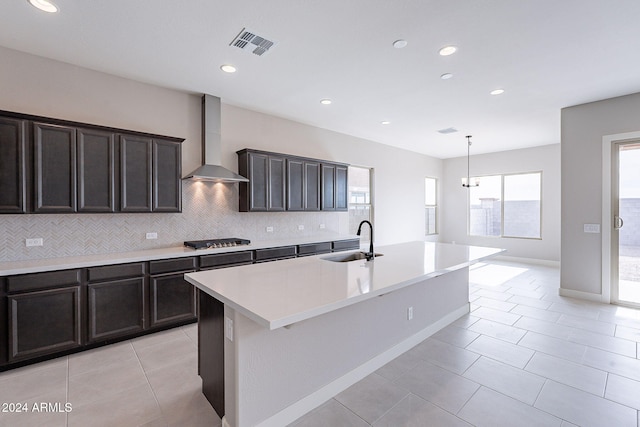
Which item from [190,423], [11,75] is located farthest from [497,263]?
[11,75]

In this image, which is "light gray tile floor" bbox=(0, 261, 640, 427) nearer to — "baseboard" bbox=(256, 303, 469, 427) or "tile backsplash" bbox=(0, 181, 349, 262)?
"baseboard" bbox=(256, 303, 469, 427)

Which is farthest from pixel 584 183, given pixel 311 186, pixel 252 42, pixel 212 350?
pixel 212 350

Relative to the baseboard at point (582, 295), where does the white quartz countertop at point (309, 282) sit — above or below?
above

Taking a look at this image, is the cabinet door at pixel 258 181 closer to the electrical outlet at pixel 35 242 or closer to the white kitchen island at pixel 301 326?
the white kitchen island at pixel 301 326

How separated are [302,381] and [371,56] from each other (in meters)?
3.06

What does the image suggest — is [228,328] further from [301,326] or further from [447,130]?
[447,130]

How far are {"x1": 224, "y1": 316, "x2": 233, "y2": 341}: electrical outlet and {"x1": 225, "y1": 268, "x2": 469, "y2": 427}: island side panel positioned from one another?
0.04 metres

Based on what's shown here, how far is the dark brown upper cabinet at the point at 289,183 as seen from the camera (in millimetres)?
4320

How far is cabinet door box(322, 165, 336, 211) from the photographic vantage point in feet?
17.2

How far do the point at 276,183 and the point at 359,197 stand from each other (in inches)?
99.7

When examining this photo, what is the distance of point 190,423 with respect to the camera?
1.91 m

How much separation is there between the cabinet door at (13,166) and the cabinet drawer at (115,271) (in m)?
0.83

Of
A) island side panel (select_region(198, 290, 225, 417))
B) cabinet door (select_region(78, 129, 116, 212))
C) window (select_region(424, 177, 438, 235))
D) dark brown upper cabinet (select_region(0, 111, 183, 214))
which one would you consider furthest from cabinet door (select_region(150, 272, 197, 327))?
window (select_region(424, 177, 438, 235))

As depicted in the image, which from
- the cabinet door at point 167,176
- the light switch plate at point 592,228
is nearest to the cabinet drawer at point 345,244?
the cabinet door at point 167,176
